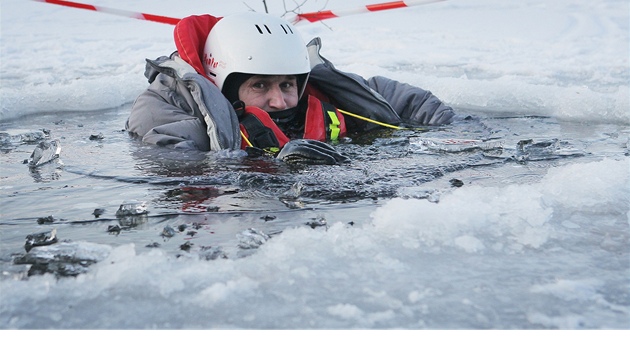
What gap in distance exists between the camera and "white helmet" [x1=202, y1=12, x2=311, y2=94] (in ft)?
16.2

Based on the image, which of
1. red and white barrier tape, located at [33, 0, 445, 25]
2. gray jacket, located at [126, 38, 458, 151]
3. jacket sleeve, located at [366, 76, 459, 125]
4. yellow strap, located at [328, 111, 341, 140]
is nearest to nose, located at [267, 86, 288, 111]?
yellow strap, located at [328, 111, 341, 140]

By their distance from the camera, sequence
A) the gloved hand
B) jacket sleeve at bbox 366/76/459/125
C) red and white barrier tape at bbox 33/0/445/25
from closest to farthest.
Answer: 1. the gloved hand
2. jacket sleeve at bbox 366/76/459/125
3. red and white barrier tape at bbox 33/0/445/25

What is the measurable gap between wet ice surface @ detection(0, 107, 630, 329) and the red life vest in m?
0.52

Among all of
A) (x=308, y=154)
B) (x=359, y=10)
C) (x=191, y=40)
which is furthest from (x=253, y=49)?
(x=359, y=10)

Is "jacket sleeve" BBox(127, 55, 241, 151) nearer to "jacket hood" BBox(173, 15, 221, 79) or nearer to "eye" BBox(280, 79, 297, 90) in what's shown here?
"jacket hood" BBox(173, 15, 221, 79)

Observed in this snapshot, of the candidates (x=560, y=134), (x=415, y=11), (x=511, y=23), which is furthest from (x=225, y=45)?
(x=415, y=11)

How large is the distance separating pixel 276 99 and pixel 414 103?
4.52 feet

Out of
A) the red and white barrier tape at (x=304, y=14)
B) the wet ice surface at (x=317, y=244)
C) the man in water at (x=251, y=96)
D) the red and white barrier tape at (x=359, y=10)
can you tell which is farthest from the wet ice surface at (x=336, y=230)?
the red and white barrier tape at (x=359, y=10)

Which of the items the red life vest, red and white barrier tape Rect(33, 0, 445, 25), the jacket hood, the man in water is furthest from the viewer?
red and white barrier tape Rect(33, 0, 445, 25)

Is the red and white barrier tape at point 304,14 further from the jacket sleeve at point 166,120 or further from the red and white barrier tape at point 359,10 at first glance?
the jacket sleeve at point 166,120

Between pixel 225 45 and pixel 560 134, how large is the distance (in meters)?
2.43

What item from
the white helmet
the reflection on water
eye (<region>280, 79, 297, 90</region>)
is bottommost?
the reflection on water

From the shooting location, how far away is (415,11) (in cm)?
1708

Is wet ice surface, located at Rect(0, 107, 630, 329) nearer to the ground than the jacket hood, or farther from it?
nearer to the ground
